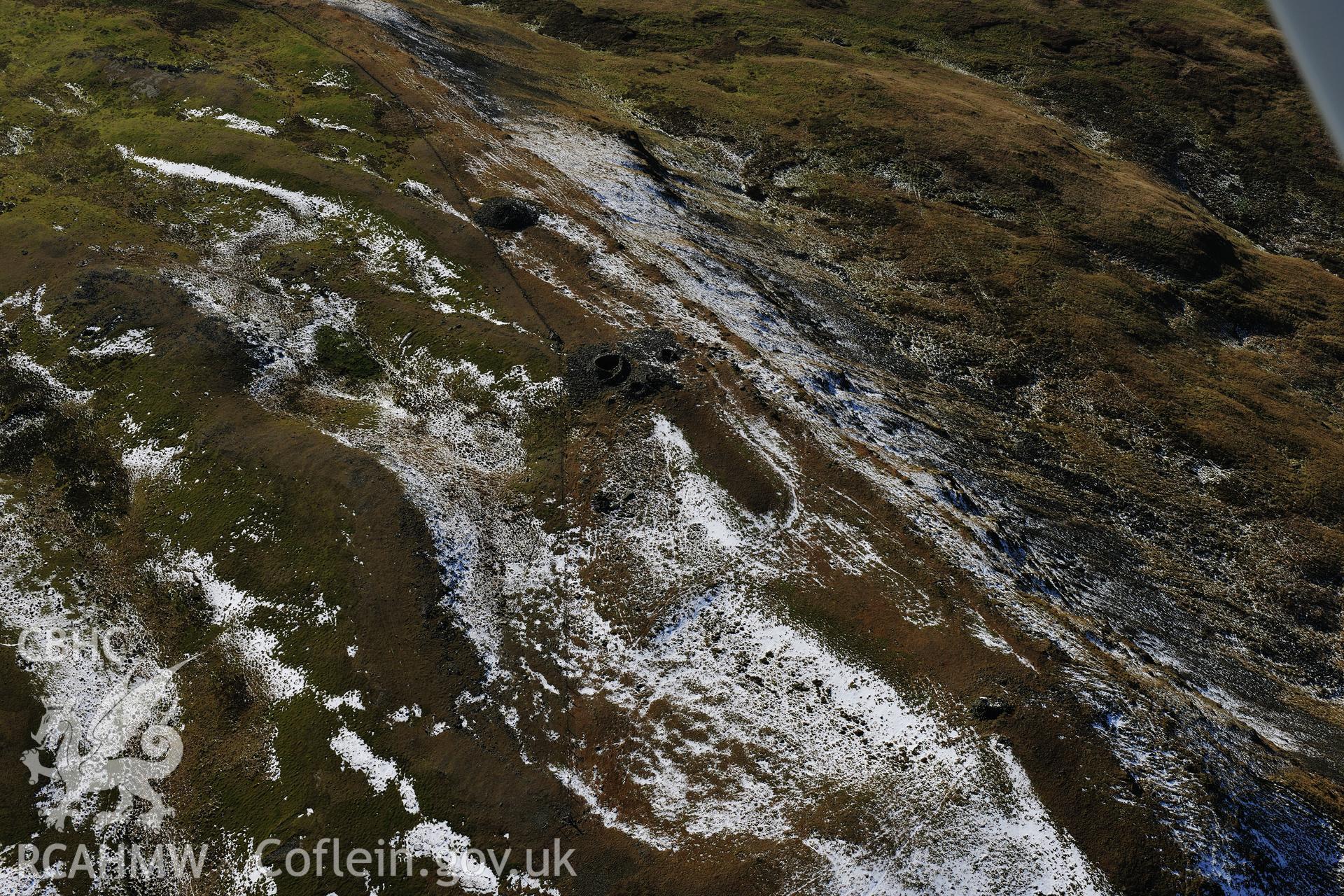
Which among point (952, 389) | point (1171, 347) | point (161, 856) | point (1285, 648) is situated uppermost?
point (1171, 347)

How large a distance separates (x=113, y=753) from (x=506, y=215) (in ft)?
100

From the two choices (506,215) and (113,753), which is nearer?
(113,753)

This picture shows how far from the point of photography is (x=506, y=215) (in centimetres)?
4256

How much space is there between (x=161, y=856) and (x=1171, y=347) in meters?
54.9

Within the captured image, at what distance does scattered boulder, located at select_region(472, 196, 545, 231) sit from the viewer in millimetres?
42438

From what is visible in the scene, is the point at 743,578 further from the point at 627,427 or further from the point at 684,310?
the point at 684,310

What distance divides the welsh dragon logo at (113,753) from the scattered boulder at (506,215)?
27.5 meters

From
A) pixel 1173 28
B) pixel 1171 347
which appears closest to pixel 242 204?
pixel 1171 347

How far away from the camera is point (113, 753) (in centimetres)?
2358

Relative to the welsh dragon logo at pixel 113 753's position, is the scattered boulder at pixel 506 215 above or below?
above

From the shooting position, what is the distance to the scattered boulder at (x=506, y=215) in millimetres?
42438

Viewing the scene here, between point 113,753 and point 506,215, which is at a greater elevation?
point 506,215

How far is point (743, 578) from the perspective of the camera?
2783 cm

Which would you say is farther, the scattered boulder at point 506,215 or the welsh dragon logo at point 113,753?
the scattered boulder at point 506,215
